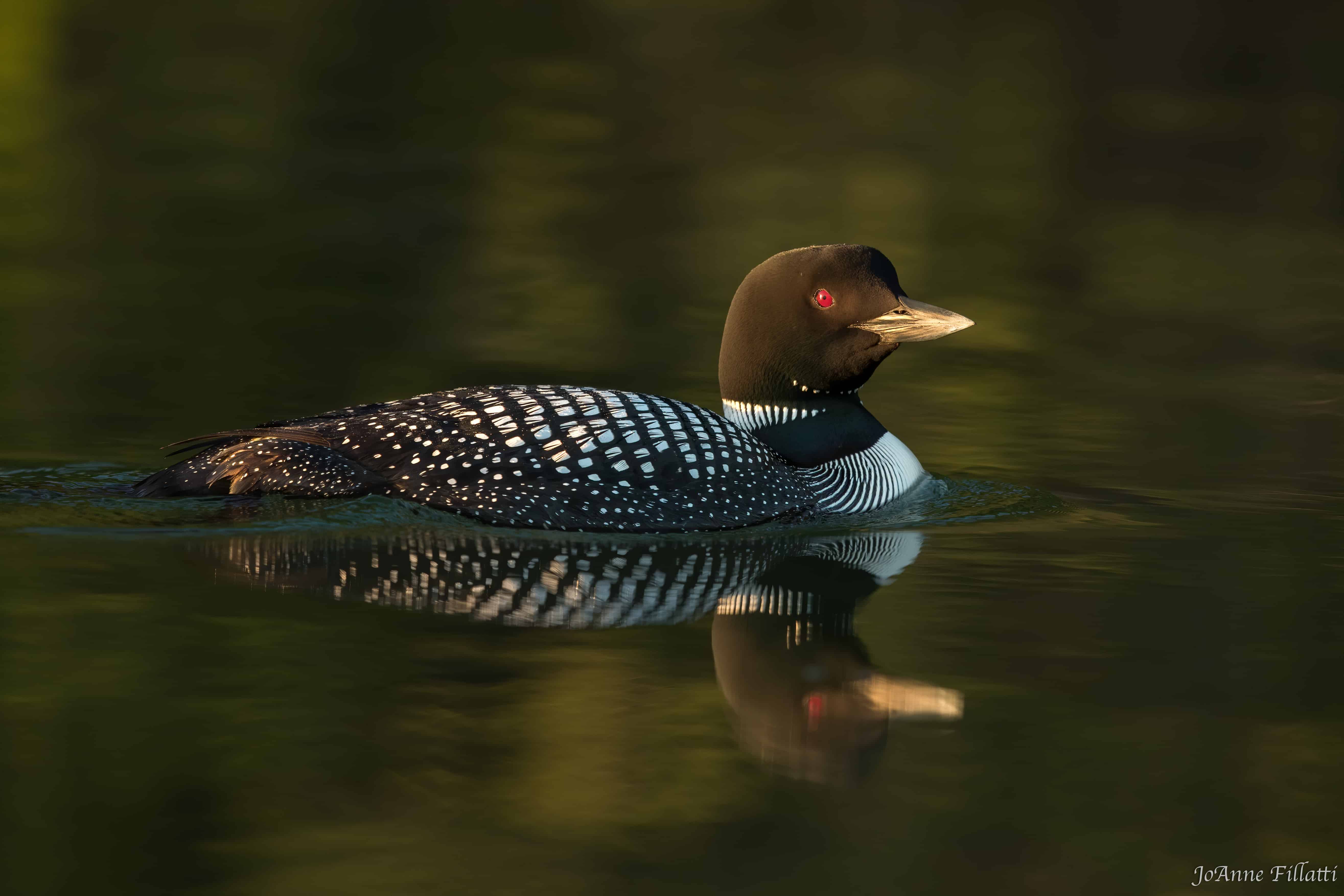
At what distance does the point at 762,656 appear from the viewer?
13.0 ft

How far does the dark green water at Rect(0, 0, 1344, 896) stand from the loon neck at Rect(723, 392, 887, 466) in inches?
15.0

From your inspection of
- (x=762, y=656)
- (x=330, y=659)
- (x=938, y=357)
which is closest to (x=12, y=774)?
(x=330, y=659)

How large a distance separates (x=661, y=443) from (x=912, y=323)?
0.92m

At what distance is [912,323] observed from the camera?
5.41 metres

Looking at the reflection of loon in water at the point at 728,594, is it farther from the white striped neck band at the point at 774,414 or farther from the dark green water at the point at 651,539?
the white striped neck band at the point at 774,414

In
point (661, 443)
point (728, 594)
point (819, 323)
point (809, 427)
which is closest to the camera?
point (728, 594)

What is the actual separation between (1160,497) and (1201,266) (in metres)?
5.36

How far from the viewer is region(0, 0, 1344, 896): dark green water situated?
2.99m

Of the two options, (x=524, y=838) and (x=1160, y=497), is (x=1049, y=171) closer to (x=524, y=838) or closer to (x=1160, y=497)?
(x=1160, y=497)

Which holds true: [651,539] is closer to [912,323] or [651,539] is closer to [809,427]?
[809,427]
